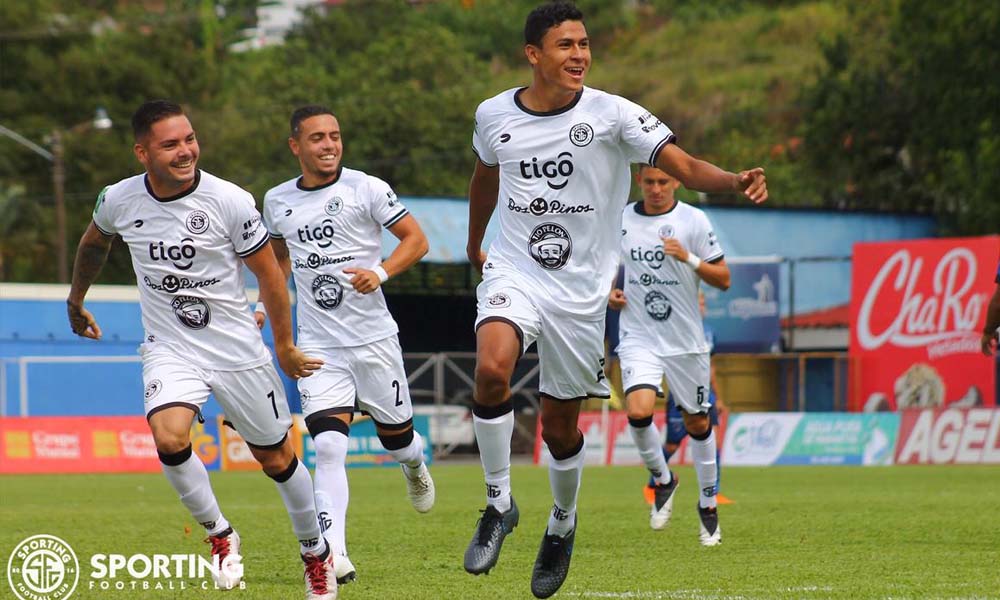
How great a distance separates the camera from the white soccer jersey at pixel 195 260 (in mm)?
8797

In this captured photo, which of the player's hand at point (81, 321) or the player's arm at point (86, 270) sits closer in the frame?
the player's arm at point (86, 270)

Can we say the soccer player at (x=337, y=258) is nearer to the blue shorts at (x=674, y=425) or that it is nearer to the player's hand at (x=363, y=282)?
the player's hand at (x=363, y=282)

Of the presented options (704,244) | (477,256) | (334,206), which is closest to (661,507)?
(704,244)

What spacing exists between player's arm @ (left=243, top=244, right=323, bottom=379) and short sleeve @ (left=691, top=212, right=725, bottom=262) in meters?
4.84

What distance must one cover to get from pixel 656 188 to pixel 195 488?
17.6 feet

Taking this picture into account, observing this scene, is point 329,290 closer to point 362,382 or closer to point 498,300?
point 362,382

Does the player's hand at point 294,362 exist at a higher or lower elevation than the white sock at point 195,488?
higher

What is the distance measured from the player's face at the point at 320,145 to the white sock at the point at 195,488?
9.04ft

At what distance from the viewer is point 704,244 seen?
1293 centimetres

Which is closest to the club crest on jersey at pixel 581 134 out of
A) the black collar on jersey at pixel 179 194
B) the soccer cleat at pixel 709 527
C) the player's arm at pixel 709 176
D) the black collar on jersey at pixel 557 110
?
the black collar on jersey at pixel 557 110

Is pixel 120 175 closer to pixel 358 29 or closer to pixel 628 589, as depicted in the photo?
pixel 358 29

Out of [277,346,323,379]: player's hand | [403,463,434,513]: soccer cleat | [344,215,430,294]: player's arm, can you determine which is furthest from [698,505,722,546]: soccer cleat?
[277,346,323,379]: player's hand

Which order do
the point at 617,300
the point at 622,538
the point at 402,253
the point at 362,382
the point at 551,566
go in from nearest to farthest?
the point at 551,566 → the point at 402,253 → the point at 362,382 → the point at 622,538 → the point at 617,300

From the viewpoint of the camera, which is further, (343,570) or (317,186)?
(317,186)
